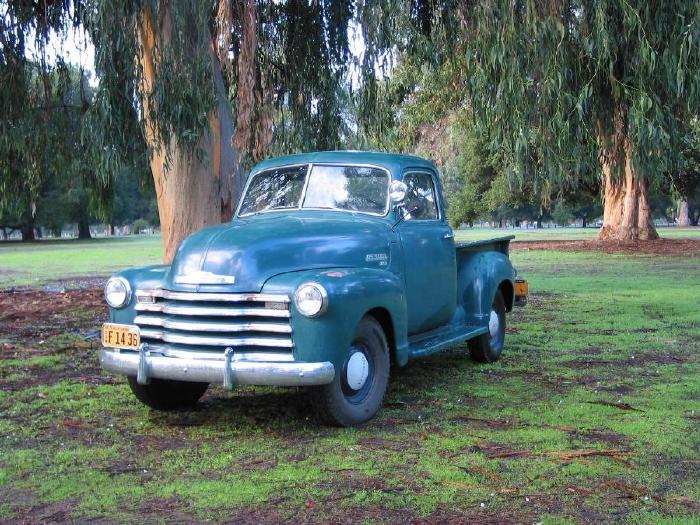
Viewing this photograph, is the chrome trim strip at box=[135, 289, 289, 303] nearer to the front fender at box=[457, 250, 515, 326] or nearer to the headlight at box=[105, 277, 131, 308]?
the headlight at box=[105, 277, 131, 308]

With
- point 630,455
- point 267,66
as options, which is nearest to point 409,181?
point 630,455

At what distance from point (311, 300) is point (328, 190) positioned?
186 cm

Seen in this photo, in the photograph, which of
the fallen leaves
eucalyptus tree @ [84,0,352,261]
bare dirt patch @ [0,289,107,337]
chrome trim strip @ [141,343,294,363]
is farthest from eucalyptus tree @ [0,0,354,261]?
the fallen leaves

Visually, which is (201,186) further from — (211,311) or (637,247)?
(637,247)

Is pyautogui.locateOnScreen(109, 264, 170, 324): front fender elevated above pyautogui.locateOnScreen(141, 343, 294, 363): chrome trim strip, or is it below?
above

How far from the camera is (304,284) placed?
18.3 feet

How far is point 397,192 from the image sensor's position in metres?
7.04

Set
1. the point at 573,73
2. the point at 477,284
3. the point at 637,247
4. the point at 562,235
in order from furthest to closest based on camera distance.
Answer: the point at 562,235
the point at 637,247
the point at 573,73
the point at 477,284

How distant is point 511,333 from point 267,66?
19.6ft

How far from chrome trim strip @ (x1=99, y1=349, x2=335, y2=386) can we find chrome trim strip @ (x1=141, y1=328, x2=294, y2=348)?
0.52 feet

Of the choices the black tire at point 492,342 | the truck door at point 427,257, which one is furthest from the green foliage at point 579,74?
the truck door at point 427,257

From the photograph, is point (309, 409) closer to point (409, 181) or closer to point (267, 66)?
point (409, 181)

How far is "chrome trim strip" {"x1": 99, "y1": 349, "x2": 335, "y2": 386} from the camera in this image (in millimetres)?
5426

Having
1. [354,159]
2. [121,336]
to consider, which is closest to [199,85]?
[354,159]
